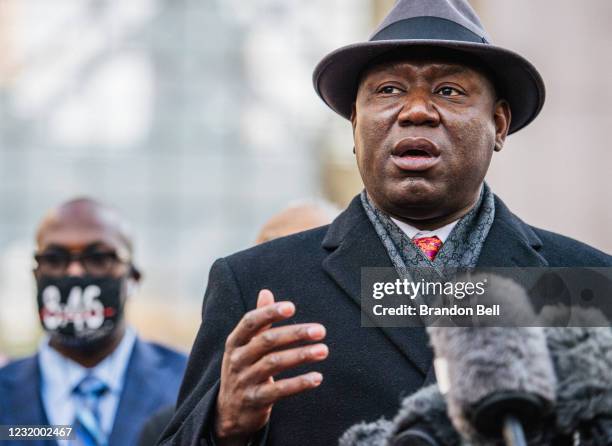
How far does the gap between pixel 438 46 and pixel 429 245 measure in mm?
499

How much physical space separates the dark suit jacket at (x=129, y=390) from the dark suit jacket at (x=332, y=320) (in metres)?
2.07

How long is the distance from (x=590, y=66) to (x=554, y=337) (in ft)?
40.6

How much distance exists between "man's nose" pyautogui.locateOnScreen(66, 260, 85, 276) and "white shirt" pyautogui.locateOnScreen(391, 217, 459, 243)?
260 centimetres

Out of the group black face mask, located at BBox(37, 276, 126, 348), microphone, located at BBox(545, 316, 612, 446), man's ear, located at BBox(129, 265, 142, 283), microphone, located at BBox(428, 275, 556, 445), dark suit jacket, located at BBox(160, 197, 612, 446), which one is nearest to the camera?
microphone, located at BBox(428, 275, 556, 445)

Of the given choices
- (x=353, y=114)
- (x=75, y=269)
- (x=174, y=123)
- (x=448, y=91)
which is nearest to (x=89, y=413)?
(x=75, y=269)

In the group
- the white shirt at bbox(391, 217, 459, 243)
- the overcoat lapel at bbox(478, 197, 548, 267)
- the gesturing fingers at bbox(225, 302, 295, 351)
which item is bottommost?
the gesturing fingers at bbox(225, 302, 295, 351)

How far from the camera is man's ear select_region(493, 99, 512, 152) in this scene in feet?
10.6

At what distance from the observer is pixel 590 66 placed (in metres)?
14.1

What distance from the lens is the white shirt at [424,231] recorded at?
3.07 meters

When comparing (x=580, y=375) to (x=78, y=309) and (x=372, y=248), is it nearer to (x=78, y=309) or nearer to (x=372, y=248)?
(x=372, y=248)

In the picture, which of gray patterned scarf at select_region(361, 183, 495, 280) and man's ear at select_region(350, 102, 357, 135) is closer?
gray patterned scarf at select_region(361, 183, 495, 280)

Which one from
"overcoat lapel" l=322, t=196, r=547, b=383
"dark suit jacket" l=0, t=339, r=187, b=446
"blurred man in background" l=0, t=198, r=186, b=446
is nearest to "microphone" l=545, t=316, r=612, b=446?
"overcoat lapel" l=322, t=196, r=547, b=383

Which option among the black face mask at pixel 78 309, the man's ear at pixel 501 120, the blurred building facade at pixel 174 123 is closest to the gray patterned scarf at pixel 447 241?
the man's ear at pixel 501 120

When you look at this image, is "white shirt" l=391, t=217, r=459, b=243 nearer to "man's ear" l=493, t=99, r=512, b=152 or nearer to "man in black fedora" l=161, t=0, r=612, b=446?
"man in black fedora" l=161, t=0, r=612, b=446
